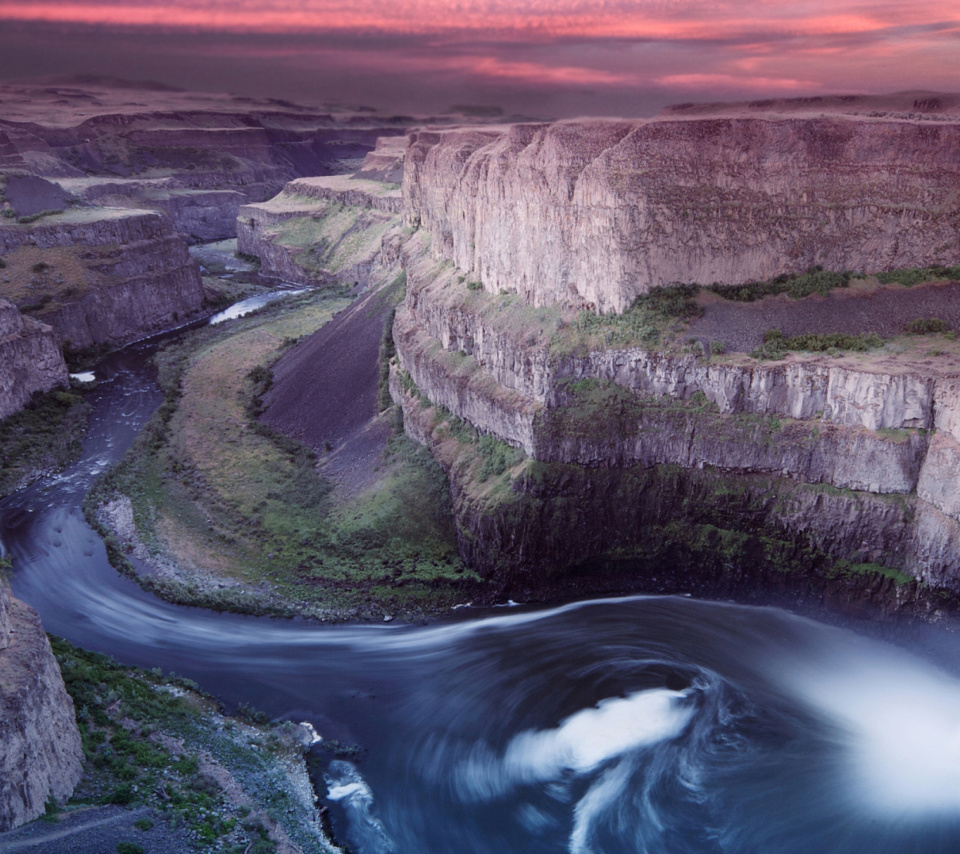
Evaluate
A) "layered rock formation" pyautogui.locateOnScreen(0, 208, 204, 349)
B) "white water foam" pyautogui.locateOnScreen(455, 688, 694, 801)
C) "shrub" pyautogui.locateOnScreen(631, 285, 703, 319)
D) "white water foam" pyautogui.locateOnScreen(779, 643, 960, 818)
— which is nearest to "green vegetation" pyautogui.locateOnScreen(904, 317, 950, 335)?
"shrub" pyautogui.locateOnScreen(631, 285, 703, 319)

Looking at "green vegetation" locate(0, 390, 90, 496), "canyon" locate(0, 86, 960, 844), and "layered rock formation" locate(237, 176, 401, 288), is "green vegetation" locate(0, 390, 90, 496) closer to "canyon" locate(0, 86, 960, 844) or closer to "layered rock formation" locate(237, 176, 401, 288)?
"canyon" locate(0, 86, 960, 844)

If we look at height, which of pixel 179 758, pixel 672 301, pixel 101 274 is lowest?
pixel 179 758

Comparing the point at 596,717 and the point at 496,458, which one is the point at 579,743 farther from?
the point at 496,458

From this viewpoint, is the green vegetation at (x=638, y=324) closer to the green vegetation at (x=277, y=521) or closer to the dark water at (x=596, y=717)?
the green vegetation at (x=277, y=521)

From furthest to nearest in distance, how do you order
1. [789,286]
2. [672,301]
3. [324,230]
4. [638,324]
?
[324,230]
[789,286]
[672,301]
[638,324]

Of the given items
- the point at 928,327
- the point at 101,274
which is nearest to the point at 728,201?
the point at 928,327

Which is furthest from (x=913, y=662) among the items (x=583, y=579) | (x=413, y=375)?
(x=413, y=375)
